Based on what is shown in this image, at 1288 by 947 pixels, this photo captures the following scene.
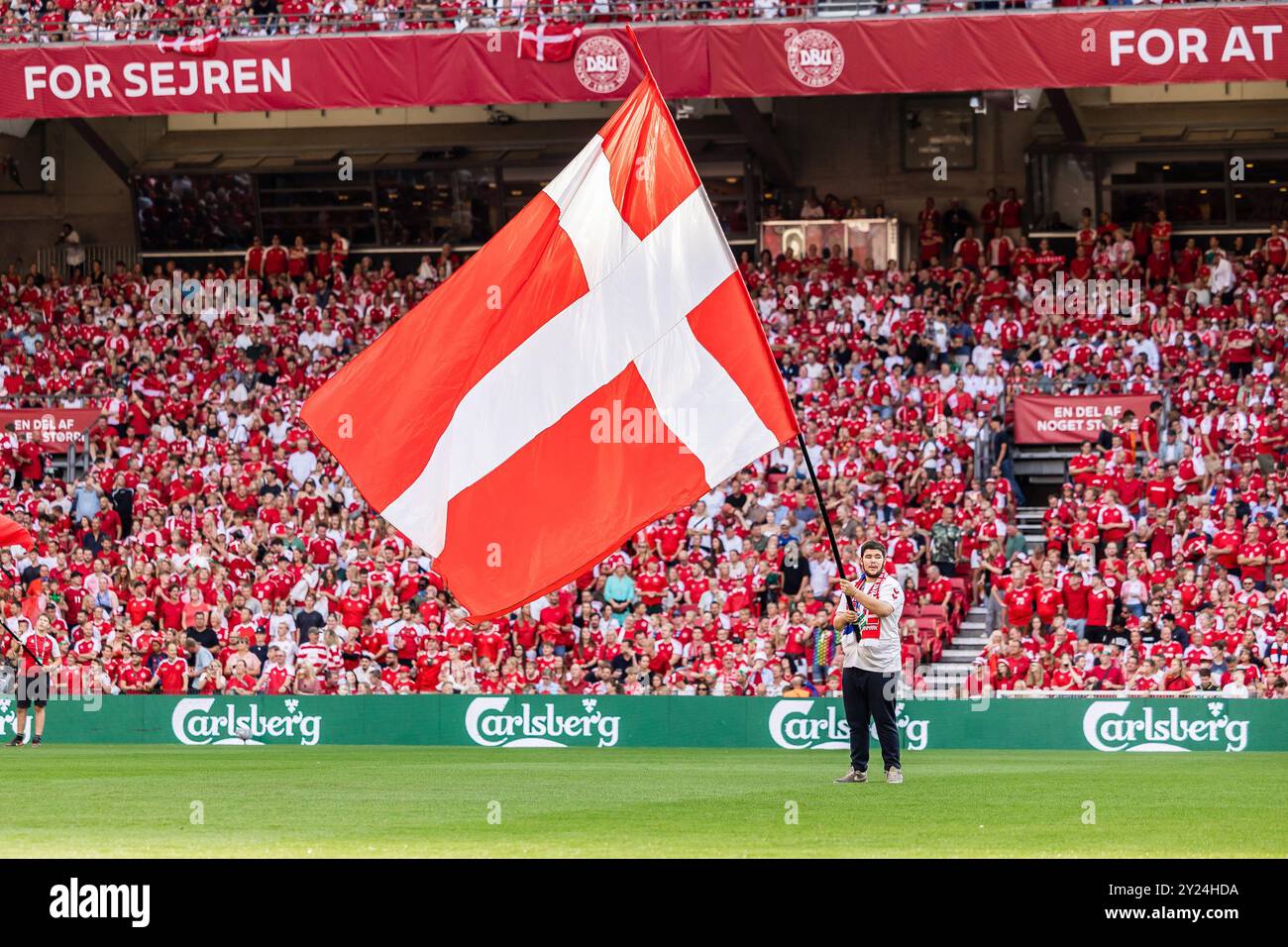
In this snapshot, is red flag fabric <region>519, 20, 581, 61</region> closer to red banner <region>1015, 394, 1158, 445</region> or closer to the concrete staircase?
red banner <region>1015, 394, 1158, 445</region>

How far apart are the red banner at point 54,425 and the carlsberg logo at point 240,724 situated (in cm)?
1168

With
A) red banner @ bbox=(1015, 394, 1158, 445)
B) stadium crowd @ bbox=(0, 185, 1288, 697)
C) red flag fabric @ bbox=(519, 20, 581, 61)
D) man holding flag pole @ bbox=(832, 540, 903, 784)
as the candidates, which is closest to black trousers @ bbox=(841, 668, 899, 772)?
man holding flag pole @ bbox=(832, 540, 903, 784)

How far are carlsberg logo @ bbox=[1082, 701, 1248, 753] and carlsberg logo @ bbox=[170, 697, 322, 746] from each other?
9.97 m

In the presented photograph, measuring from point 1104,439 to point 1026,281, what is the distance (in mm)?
6170

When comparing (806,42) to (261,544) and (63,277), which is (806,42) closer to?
(261,544)

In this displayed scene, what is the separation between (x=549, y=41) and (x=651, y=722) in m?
13.4

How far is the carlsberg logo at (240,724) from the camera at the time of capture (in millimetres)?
25266

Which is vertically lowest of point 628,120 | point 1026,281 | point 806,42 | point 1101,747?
point 1101,747

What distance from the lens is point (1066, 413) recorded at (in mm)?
31391

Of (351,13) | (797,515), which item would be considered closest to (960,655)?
(797,515)

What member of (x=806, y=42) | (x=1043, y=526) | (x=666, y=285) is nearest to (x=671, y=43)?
(x=806, y=42)

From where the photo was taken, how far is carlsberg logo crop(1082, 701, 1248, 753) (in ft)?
74.0

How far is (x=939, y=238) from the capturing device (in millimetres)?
38188

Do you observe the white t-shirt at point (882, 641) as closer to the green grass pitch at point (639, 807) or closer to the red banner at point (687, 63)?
the green grass pitch at point (639, 807)
